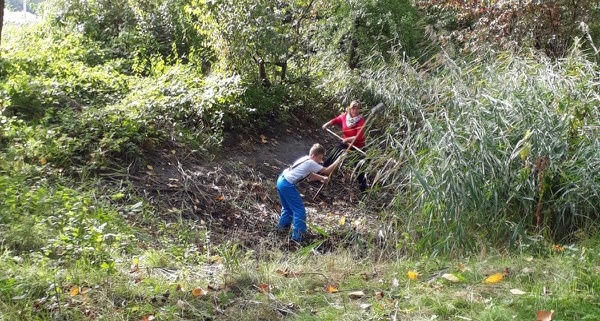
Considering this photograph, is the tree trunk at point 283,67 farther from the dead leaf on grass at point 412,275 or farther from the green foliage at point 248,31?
the dead leaf on grass at point 412,275

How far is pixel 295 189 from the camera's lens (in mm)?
8102

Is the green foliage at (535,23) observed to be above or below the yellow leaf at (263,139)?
above

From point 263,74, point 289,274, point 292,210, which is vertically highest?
point 263,74

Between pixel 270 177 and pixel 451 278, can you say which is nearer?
pixel 451 278

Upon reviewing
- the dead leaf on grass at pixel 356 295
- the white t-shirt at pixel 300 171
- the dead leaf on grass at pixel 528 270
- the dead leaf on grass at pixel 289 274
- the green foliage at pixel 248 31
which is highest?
the green foliage at pixel 248 31

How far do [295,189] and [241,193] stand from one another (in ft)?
4.44

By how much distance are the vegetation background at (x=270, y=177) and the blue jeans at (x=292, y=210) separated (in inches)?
11.0

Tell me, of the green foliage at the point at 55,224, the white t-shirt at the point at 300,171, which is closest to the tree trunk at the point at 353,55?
the white t-shirt at the point at 300,171

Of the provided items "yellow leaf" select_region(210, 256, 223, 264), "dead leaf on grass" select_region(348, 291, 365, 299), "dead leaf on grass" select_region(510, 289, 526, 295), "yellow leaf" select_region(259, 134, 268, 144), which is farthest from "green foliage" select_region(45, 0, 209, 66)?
"dead leaf on grass" select_region(510, 289, 526, 295)

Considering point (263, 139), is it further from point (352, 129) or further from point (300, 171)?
point (300, 171)

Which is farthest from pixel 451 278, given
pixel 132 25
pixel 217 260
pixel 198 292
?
pixel 132 25

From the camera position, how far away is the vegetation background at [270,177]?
460 centimetres

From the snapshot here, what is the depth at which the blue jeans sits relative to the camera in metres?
7.88

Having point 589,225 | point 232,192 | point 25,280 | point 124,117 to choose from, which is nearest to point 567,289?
point 589,225
